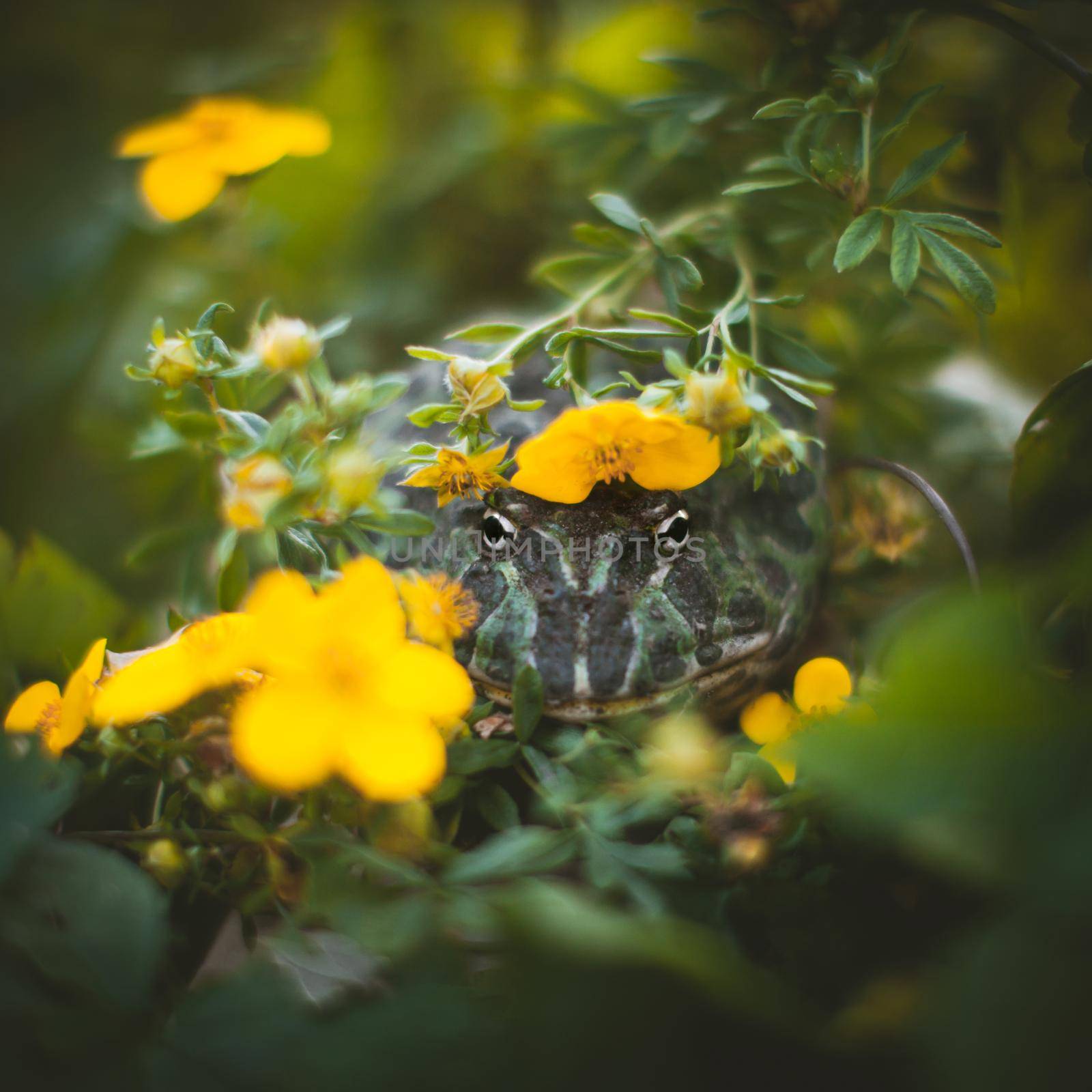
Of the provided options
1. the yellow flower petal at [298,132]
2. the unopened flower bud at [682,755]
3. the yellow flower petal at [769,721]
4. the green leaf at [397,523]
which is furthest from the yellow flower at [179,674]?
the yellow flower petal at [298,132]

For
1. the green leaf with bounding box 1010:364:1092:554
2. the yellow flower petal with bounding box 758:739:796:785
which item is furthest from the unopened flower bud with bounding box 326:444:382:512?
the green leaf with bounding box 1010:364:1092:554

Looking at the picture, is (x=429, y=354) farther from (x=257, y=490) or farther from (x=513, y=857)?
(x=513, y=857)

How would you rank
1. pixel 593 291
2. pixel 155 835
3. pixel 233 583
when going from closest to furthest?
pixel 155 835 < pixel 233 583 < pixel 593 291

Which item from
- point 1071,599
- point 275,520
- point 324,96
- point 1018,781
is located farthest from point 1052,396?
point 324,96

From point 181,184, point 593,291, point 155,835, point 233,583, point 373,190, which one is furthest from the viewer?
point 373,190

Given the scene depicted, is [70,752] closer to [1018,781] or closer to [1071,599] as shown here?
A: [1018,781]

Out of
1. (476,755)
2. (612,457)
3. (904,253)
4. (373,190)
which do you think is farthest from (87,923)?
(373,190)

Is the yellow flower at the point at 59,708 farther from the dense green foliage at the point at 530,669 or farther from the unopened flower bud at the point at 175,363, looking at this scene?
the unopened flower bud at the point at 175,363

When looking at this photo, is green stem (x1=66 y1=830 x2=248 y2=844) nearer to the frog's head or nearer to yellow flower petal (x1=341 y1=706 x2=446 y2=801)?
yellow flower petal (x1=341 y1=706 x2=446 y2=801)
